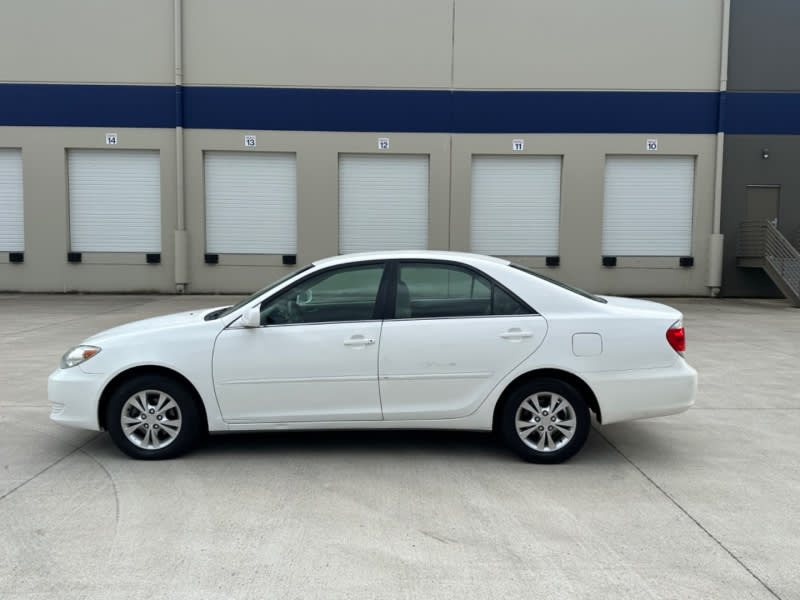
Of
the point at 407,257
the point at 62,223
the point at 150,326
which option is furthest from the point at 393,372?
the point at 62,223

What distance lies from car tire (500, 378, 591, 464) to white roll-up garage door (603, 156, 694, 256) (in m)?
14.1

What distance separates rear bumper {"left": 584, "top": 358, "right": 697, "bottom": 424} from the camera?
523 cm

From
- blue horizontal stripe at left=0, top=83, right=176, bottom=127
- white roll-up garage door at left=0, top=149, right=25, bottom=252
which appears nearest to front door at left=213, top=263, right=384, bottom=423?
blue horizontal stripe at left=0, top=83, right=176, bottom=127

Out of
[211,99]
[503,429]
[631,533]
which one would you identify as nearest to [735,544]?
[631,533]

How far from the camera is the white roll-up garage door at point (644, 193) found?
18.5 meters

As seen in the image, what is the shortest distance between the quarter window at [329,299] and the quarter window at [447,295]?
0.23 meters

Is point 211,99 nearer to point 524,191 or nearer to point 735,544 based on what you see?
point 524,191

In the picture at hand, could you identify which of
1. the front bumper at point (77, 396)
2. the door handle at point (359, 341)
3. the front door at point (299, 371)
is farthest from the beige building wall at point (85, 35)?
the door handle at point (359, 341)

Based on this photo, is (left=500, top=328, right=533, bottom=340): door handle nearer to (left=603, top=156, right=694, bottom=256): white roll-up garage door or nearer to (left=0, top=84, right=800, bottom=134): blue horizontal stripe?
(left=0, top=84, right=800, bottom=134): blue horizontal stripe

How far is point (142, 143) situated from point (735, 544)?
Answer: 1770cm

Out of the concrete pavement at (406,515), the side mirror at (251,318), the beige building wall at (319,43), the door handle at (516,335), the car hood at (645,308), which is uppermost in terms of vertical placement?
the beige building wall at (319,43)

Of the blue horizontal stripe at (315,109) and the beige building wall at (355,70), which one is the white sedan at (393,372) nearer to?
the beige building wall at (355,70)

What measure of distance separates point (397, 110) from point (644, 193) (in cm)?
691

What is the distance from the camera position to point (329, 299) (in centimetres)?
547
